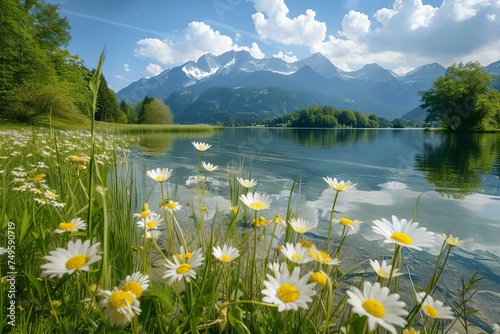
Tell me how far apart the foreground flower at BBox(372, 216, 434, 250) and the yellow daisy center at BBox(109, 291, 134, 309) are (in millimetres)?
822

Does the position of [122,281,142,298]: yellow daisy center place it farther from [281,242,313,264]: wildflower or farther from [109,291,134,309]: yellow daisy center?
[281,242,313,264]: wildflower

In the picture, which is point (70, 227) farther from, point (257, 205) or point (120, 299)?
point (257, 205)

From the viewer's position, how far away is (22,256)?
1449 mm

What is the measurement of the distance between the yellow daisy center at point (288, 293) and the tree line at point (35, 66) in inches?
591

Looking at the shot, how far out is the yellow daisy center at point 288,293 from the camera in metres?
0.78

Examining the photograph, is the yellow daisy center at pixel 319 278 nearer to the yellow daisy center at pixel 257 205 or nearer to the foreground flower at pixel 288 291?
the foreground flower at pixel 288 291

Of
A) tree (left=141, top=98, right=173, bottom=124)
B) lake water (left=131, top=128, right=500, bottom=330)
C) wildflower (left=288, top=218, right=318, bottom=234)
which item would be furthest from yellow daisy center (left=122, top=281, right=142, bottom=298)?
tree (left=141, top=98, right=173, bottom=124)

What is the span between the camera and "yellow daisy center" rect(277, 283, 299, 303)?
779mm

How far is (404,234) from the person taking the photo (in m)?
1.03

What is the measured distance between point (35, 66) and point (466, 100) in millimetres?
66241

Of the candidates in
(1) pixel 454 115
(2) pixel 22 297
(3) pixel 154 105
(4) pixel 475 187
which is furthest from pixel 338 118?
(2) pixel 22 297

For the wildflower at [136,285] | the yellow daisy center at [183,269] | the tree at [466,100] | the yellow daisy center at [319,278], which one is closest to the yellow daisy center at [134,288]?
the wildflower at [136,285]

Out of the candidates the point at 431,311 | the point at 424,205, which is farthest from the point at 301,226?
the point at 424,205

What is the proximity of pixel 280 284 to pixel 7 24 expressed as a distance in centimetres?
2531
